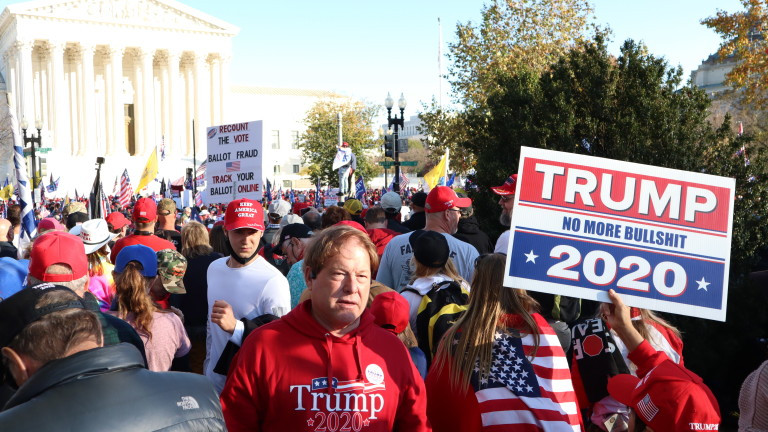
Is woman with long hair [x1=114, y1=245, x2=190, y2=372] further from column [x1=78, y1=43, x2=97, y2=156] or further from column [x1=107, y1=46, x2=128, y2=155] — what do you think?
column [x1=78, y1=43, x2=97, y2=156]

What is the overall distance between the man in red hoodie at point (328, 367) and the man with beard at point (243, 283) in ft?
4.82

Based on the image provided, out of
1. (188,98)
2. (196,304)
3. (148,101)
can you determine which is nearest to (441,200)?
(196,304)

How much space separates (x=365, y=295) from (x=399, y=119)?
1878cm

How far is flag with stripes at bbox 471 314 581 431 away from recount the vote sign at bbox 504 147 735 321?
0.27m

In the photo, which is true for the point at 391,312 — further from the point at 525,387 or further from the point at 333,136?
the point at 333,136

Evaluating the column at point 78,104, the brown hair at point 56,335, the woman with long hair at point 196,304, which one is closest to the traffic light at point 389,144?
the woman with long hair at point 196,304

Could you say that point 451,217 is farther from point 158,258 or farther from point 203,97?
point 203,97

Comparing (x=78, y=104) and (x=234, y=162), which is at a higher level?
(x=78, y=104)

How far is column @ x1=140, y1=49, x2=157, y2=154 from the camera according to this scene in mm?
64312

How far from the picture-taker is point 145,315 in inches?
179

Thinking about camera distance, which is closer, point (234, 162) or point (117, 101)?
point (234, 162)

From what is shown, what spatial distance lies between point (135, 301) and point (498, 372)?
2.34 metres

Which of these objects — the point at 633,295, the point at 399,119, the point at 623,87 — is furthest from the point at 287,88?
the point at 633,295

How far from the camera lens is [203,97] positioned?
6781 centimetres
